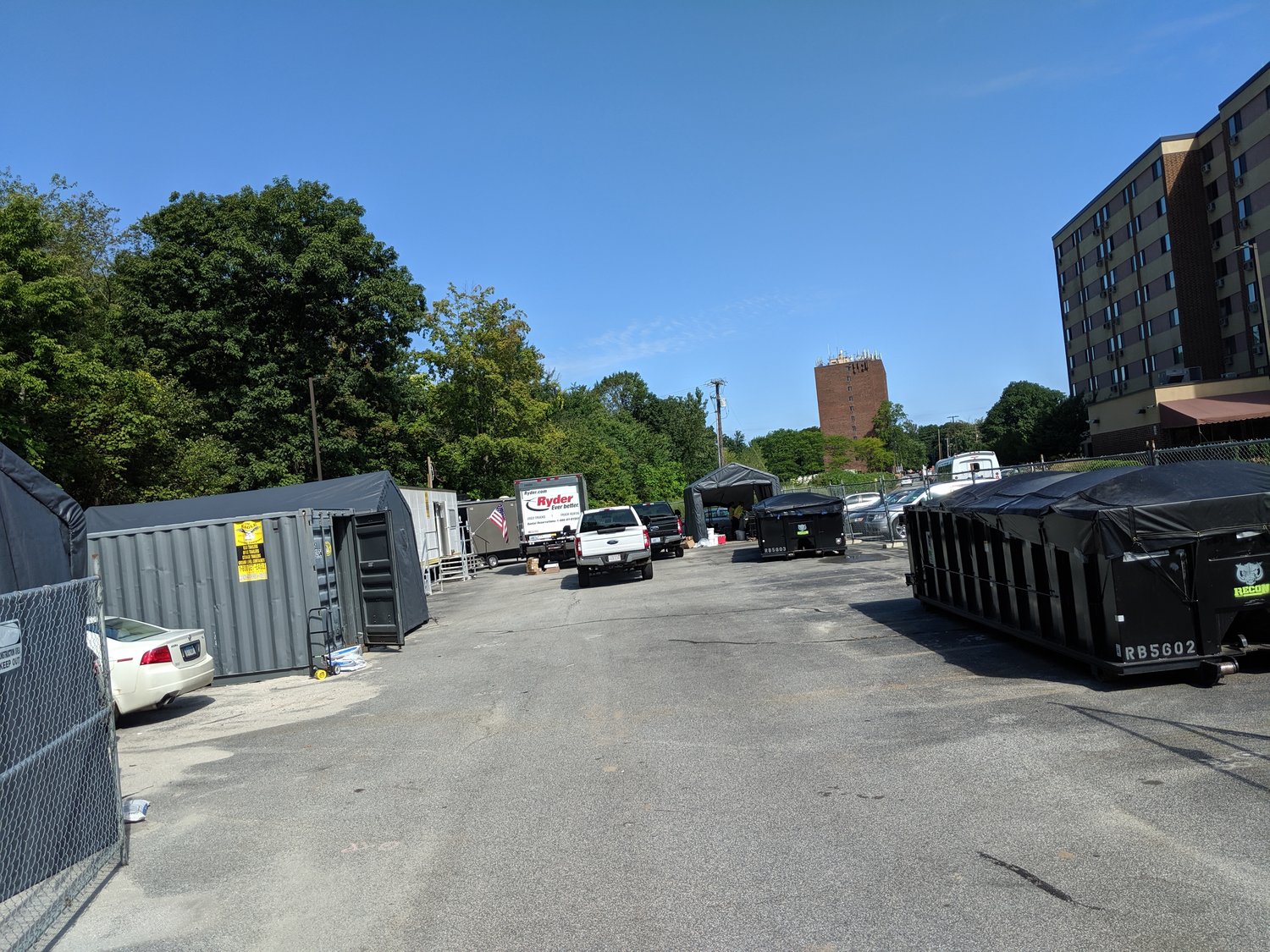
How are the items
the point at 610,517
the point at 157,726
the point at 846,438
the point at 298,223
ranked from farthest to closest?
the point at 846,438, the point at 298,223, the point at 610,517, the point at 157,726

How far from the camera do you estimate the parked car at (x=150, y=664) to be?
1048cm

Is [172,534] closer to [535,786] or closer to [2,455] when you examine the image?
[2,455]

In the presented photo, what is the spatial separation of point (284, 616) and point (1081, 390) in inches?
2770

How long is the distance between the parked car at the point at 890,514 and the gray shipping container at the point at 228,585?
1744 cm

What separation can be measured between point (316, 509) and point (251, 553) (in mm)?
1892

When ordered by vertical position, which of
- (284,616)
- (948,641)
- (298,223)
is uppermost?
(298,223)

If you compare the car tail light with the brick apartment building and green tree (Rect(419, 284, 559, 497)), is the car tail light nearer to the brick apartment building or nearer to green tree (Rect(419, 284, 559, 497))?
green tree (Rect(419, 284, 559, 497))

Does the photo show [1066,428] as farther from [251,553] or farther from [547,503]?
[251,553]

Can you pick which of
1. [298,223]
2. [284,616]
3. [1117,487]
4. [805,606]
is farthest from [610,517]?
[298,223]

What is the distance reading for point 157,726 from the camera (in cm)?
1064

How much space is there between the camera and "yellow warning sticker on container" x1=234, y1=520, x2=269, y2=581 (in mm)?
13688

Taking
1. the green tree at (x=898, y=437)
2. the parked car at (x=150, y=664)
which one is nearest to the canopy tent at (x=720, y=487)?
the parked car at (x=150, y=664)

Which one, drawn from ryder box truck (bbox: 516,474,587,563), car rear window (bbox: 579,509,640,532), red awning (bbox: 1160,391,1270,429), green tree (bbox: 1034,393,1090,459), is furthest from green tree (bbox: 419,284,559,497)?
green tree (bbox: 1034,393,1090,459)

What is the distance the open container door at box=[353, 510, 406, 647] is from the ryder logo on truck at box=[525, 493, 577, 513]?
16.7 m
